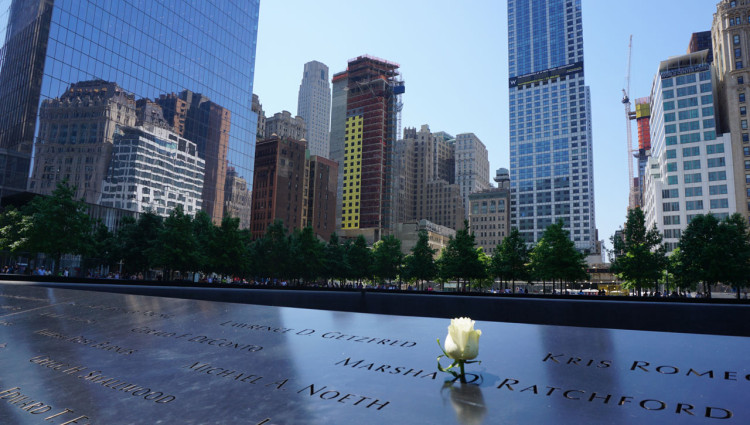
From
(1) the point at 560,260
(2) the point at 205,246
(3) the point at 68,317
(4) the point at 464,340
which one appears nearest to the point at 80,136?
(2) the point at 205,246

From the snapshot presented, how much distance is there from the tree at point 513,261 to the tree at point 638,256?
1020cm

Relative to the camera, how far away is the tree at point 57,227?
4231 cm

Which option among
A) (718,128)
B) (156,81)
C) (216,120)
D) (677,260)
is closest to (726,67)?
(718,128)

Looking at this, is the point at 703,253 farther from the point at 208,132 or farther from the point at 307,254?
the point at 208,132

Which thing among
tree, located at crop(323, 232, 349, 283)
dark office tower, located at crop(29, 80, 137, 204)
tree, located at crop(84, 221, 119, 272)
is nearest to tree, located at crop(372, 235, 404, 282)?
tree, located at crop(323, 232, 349, 283)

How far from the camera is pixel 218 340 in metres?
4.64

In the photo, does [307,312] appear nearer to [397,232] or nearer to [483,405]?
[483,405]

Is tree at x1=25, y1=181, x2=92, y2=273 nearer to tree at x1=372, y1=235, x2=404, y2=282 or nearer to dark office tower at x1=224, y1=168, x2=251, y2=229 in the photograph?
tree at x1=372, y1=235, x2=404, y2=282

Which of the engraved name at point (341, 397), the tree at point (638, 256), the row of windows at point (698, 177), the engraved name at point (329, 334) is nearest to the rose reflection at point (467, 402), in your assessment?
the engraved name at point (341, 397)

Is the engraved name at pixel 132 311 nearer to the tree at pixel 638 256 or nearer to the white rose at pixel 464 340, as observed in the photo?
the white rose at pixel 464 340

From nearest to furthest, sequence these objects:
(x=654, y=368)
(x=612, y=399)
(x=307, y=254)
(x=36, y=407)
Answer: (x=612, y=399)
(x=36, y=407)
(x=654, y=368)
(x=307, y=254)

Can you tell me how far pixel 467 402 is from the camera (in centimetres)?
259

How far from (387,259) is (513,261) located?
1836 cm

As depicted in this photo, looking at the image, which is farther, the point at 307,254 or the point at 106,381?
the point at 307,254
